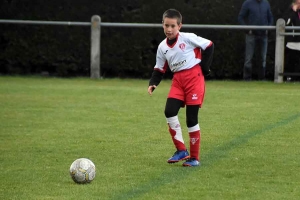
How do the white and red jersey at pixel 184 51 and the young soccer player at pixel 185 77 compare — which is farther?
the white and red jersey at pixel 184 51

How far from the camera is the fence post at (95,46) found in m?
18.8

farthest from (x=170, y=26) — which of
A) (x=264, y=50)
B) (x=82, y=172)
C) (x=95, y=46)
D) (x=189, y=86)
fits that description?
(x=95, y=46)

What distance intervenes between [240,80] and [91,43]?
344 centimetres

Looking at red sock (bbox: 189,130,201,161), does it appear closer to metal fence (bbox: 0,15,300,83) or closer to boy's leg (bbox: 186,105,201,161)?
boy's leg (bbox: 186,105,201,161)

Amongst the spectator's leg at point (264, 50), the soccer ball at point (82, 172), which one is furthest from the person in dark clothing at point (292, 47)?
the soccer ball at point (82, 172)

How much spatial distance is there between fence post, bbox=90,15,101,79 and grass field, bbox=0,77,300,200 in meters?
1.83

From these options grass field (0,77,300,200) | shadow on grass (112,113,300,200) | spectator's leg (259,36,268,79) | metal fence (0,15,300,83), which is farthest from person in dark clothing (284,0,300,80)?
shadow on grass (112,113,300,200)

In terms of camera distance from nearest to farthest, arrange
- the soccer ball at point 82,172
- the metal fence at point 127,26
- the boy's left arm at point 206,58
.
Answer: the soccer ball at point 82,172 → the boy's left arm at point 206,58 → the metal fence at point 127,26

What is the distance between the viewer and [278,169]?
8.33m

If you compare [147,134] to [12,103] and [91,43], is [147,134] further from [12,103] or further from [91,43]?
[91,43]

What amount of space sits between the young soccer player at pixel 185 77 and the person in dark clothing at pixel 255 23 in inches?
364

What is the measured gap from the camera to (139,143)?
400 inches

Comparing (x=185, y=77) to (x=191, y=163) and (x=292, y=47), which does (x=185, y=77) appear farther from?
(x=292, y=47)

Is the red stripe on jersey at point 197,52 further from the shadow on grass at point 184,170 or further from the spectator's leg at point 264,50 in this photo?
the spectator's leg at point 264,50
